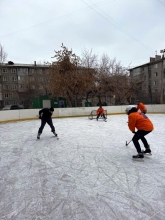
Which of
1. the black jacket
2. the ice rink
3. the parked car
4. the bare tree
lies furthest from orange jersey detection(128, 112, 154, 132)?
the bare tree

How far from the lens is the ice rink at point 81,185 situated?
87.0 inches

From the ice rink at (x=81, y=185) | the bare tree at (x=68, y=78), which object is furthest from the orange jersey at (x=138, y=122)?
the bare tree at (x=68, y=78)

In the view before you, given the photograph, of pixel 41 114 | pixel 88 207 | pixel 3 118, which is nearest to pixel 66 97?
pixel 3 118

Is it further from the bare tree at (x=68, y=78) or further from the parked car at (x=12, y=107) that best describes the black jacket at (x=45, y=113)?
the bare tree at (x=68, y=78)

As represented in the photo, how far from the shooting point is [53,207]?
7.64ft

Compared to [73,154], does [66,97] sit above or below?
above

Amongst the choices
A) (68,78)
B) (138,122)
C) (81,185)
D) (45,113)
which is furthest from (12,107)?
(81,185)

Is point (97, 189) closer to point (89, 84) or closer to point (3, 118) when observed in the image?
point (3, 118)

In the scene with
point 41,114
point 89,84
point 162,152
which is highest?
point 89,84

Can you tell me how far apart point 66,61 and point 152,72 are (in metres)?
29.9

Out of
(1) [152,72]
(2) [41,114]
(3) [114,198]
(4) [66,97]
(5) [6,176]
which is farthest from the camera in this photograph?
(1) [152,72]

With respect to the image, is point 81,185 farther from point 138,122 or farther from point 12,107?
point 12,107

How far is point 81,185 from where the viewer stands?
2.92m

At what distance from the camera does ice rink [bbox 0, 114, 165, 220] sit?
2.21 metres
